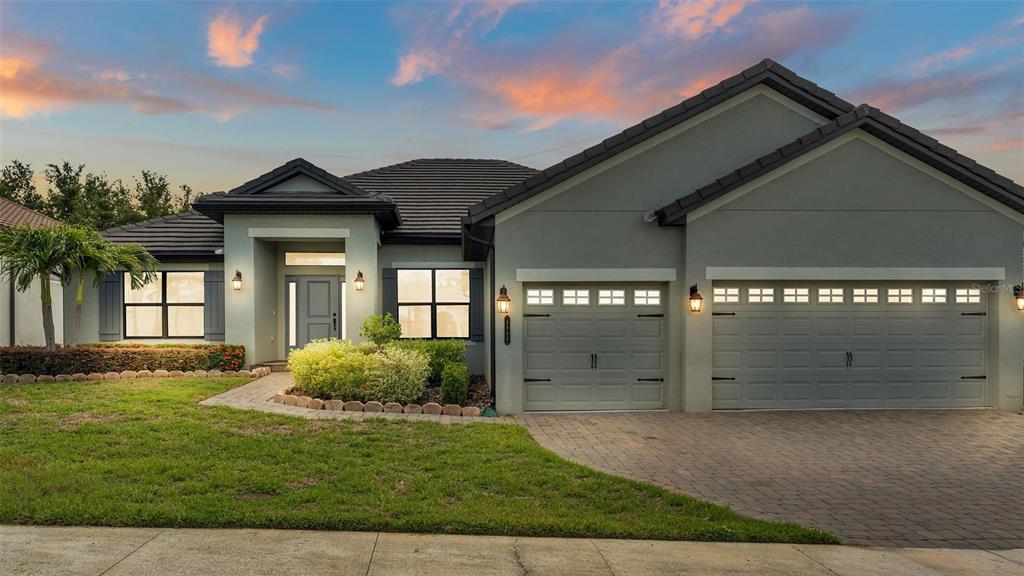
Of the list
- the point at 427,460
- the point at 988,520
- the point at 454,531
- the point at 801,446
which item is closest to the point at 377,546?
the point at 454,531

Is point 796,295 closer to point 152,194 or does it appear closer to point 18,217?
point 18,217

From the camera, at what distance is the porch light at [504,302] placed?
10344 millimetres

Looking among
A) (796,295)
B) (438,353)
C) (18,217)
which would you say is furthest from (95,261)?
(796,295)

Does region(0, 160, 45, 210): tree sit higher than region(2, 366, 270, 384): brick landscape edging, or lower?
higher

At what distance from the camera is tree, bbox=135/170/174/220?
40.0 m

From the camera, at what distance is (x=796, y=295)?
10.8 m

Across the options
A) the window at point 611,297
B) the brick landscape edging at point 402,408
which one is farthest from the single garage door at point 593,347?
the brick landscape edging at point 402,408

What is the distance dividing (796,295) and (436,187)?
36.3 feet

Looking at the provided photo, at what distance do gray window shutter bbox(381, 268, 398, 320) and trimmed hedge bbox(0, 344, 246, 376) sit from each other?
3.63 m

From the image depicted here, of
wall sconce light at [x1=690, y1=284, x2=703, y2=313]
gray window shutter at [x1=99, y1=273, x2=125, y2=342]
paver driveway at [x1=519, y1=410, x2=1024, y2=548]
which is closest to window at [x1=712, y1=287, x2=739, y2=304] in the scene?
wall sconce light at [x1=690, y1=284, x2=703, y2=313]

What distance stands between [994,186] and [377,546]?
1220 cm

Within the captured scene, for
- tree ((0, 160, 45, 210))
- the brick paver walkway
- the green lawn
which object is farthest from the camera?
tree ((0, 160, 45, 210))

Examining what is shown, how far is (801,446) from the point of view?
8.17 m

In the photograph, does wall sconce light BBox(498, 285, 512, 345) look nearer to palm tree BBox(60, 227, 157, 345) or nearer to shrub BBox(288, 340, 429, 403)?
shrub BBox(288, 340, 429, 403)
